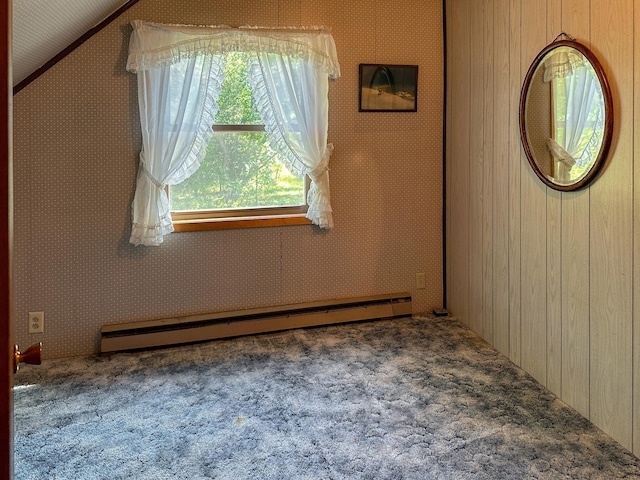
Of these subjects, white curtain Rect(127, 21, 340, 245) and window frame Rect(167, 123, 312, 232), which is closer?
white curtain Rect(127, 21, 340, 245)

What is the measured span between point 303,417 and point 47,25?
6.76 ft

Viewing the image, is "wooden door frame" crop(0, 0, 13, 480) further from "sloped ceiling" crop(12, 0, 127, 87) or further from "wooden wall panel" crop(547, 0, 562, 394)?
"wooden wall panel" crop(547, 0, 562, 394)

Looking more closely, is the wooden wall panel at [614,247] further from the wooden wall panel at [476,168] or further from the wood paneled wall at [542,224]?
the wooden wall panel at [476,168]

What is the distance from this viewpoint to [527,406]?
94.4 inches

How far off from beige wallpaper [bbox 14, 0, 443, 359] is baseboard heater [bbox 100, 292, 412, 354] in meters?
0.07

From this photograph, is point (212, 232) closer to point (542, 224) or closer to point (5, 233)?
point (542, 224)

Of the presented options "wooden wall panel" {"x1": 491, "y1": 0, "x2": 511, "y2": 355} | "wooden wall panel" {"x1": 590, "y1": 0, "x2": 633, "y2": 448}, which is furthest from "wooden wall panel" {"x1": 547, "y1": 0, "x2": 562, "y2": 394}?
"wooden wall panel" {"x1": 491, "y1": 0, "x2": 511, "y2": 355}

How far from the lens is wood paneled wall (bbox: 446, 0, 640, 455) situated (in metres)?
2.04

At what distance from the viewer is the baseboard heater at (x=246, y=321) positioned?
10.2 ft

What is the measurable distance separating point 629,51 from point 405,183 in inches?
71.5

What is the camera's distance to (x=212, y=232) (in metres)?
3.29

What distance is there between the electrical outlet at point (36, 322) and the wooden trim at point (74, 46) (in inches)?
48.8

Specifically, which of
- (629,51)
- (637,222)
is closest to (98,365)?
(637,222)

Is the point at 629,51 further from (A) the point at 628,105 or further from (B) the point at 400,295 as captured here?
(B) the point at 400,295
